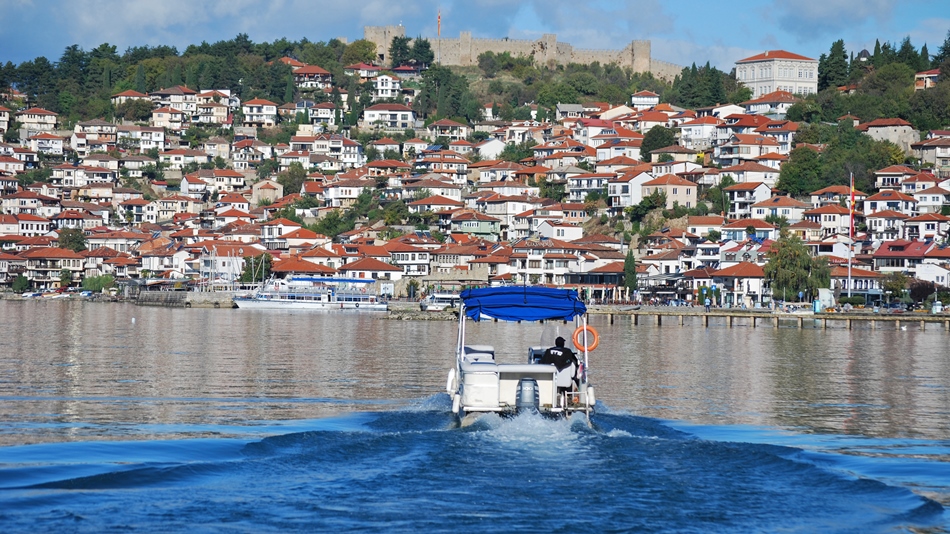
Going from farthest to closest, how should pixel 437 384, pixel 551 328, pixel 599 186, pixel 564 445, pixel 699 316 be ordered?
1. pixel 599 186
2. pixel 699 316
3. pixel 437 384
4. pixel 551 328
5. pixel 564 445

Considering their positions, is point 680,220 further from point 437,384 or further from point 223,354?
point 437,384

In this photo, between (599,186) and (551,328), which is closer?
(551,328)

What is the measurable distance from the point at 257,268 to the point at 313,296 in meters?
11.0

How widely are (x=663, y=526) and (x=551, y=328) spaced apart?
803cm

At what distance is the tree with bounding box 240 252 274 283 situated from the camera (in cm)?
8431

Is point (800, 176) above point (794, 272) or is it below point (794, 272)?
above

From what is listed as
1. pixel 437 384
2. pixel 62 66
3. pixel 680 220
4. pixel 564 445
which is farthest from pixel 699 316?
pixel 62 66

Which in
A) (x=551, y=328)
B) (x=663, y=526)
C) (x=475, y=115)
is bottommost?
(x=663, y=526)

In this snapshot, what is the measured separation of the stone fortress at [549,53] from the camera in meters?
152

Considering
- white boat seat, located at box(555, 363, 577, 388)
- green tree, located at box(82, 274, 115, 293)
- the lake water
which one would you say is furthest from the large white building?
white boat seat, located at box(555, 363, 577, 388)

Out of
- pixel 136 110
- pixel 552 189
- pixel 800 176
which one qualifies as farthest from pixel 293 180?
pixel 800 176

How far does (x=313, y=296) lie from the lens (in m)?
75.3

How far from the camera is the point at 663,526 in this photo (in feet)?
38.1

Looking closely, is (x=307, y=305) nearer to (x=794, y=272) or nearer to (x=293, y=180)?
(x=794, y=272)
